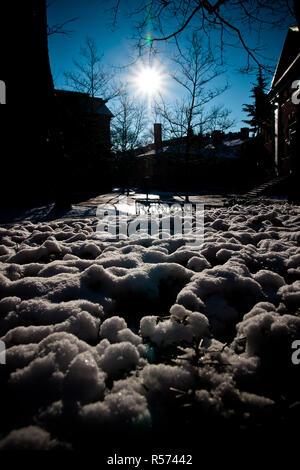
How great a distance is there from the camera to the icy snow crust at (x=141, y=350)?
743mm

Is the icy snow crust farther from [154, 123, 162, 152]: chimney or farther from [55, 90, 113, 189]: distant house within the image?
[154, 123, 162, 152]: chimney

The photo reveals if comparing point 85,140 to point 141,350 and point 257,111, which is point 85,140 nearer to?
point 141,350

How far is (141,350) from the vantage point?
105 centimetres

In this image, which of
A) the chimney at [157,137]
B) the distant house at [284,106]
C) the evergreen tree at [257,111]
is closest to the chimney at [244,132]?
the evergreen tree at [257,111]

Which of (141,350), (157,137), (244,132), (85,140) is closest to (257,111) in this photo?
(244,132)

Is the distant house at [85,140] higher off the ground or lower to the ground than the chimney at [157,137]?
lower

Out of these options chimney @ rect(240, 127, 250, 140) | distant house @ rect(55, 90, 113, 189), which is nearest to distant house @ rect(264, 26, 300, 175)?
distant house @ rect(55, 90, 113, 189)

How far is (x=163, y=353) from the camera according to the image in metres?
1.04

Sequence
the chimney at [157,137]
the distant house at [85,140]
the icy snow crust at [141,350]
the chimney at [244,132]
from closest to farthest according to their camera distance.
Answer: the icy snow crust at [141,350], the distant house at [85,140], the chimney at [157,137], the chimney at [244,132]

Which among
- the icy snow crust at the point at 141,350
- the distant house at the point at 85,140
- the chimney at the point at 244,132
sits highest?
the chimney at the point at 244,132

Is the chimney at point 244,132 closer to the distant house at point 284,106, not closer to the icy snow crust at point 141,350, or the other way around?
the distant house at point 284,106

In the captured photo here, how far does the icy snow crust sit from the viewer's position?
29.2 inches

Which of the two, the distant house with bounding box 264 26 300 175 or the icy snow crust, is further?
the distant house with bounding box 264 26 300 175

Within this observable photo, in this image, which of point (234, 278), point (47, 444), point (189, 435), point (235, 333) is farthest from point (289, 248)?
point (47, 444)
